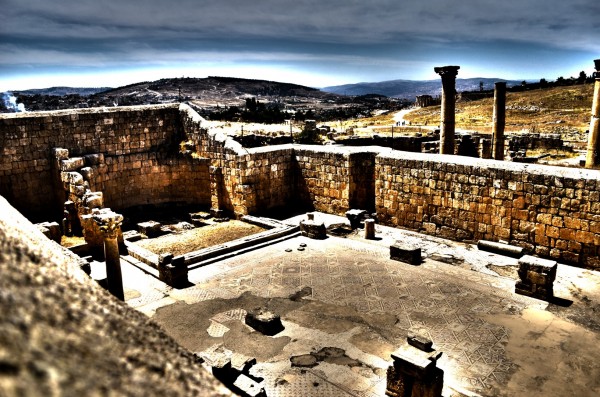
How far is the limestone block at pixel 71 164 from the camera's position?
1622 centimetres

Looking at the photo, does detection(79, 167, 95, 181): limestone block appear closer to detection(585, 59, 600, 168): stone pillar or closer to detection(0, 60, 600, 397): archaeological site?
detection(0, 60, 600, 397): archaeological site

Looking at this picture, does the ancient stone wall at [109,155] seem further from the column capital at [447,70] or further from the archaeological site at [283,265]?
the column capital at [447,70]

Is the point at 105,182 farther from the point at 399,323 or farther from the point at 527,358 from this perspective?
the point at 527,358

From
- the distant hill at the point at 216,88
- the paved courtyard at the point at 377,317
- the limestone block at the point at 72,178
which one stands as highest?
the distant hill at the point at 216,88

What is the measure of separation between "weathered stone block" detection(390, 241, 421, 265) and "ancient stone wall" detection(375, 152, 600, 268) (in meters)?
2.09

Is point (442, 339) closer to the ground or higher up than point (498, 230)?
closer to the ground

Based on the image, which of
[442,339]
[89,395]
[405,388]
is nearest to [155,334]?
[89,395]

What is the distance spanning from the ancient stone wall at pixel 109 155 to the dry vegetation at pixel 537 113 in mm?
31167

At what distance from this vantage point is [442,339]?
29.1 ft

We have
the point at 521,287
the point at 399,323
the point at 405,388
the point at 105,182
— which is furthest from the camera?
the point at 105,182

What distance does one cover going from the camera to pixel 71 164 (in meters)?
16.3

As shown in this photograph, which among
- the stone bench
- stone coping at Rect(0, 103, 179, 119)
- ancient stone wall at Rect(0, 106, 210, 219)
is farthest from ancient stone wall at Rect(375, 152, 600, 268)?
stone coping at Rect(0, 103, 179, 119)

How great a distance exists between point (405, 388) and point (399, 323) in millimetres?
2396

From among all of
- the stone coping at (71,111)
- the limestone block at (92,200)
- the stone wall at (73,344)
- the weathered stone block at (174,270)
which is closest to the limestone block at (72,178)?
the limestone block at (92,200)
